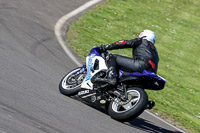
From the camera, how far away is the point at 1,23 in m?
12.7

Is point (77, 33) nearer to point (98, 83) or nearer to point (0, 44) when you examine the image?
point (0, 44)

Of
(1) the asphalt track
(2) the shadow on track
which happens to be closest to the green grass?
(2) the shadow on track

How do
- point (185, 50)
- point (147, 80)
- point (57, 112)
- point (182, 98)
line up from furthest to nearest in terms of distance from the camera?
point (185, 50)
point (182, 98)
point (147, 80)
point (57, 112)

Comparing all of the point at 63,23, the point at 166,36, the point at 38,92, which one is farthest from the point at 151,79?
the point at 166,36

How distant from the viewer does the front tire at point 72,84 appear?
25.6 ft

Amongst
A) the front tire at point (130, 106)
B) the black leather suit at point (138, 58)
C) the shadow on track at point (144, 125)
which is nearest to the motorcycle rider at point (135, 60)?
the black leather suit at point (138, 58)

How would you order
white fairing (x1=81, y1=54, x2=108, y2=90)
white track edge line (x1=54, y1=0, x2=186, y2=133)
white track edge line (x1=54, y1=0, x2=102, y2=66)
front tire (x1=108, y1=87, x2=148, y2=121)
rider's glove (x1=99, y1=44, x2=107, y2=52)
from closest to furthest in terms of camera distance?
front tire (x1=108, y1=87, x2=148, y2=121) → white fairing (x1=81, y1=54, x2=108, y2=90) → rider's glove (x1=99, y1=44, x2=107, y2=52) → white track edge line (x1=54, y1=0, x2=186, y2=133) → white track edge line (x1=54, y1=0, x2=102, y2=66)

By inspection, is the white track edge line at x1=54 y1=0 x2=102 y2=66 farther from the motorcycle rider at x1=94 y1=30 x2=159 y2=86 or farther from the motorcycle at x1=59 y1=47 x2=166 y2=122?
the motorcycle rider at x1=94 y1=30 x2=159 y2=86

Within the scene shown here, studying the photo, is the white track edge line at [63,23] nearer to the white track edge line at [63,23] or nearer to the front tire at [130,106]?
the white track edge line at [63,23]

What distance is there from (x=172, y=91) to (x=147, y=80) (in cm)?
567

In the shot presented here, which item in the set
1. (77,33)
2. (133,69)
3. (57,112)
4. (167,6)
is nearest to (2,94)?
(57,112)

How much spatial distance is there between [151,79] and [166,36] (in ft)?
45.8

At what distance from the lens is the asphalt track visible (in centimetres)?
547

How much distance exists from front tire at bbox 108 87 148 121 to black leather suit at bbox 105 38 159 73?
56 cm
